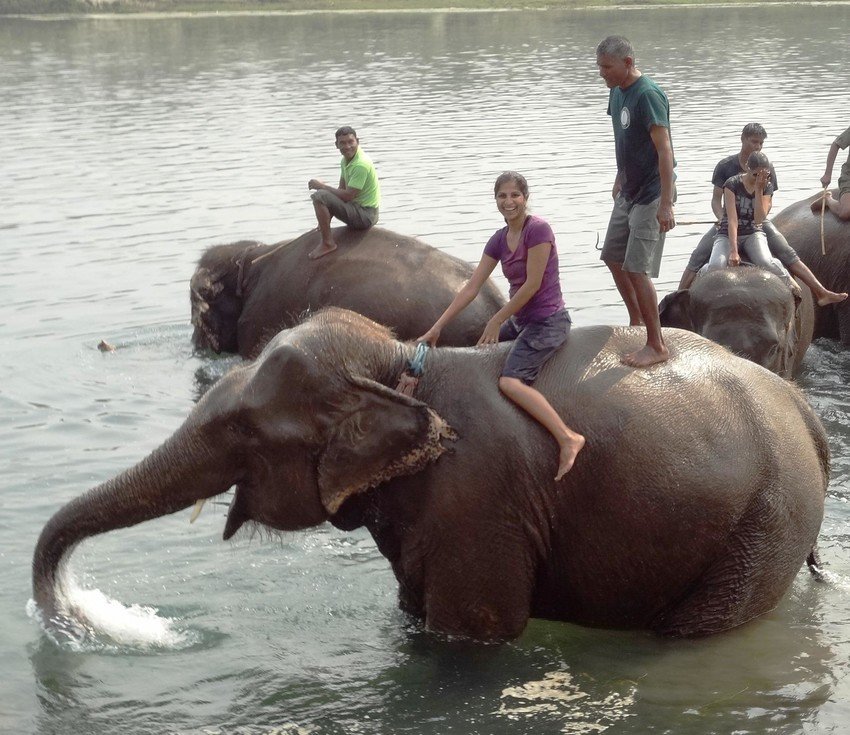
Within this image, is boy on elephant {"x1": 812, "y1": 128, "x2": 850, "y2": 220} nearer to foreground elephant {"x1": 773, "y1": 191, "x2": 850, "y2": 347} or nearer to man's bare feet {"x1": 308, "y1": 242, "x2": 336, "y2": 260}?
foreground elephant {"x1": 773, "y1": 191, "x2": 850, "y2": 347}

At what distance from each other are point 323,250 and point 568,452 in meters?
4.93

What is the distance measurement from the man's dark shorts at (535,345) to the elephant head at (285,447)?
41 cm

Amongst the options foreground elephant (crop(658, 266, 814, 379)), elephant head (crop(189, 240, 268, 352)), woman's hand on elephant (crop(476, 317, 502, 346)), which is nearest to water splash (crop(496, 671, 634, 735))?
woman's hand on elephant (crop(476, 317, 502, 346))

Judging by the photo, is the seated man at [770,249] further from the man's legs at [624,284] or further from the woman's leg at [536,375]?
the woman's leg at [536,375]

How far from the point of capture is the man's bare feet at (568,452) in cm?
556

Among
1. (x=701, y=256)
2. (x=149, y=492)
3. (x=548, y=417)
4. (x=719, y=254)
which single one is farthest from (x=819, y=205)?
(x=149, y=492)

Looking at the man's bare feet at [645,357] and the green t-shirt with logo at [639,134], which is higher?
the green t-shirt with logo at [639,134]

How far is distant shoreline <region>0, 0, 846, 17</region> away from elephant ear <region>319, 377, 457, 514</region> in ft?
159

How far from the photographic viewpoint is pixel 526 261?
6.26 m

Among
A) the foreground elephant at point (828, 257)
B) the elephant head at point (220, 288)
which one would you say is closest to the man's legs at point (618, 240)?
the elephant head at point (220, 288)

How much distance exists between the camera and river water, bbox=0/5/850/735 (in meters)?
5.98

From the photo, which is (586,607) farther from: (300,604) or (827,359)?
(827,359)

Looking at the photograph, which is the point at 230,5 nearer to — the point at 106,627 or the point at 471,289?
the point at 471,289

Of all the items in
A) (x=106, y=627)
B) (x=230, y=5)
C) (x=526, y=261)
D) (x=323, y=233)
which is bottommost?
(x=106, y=627)
